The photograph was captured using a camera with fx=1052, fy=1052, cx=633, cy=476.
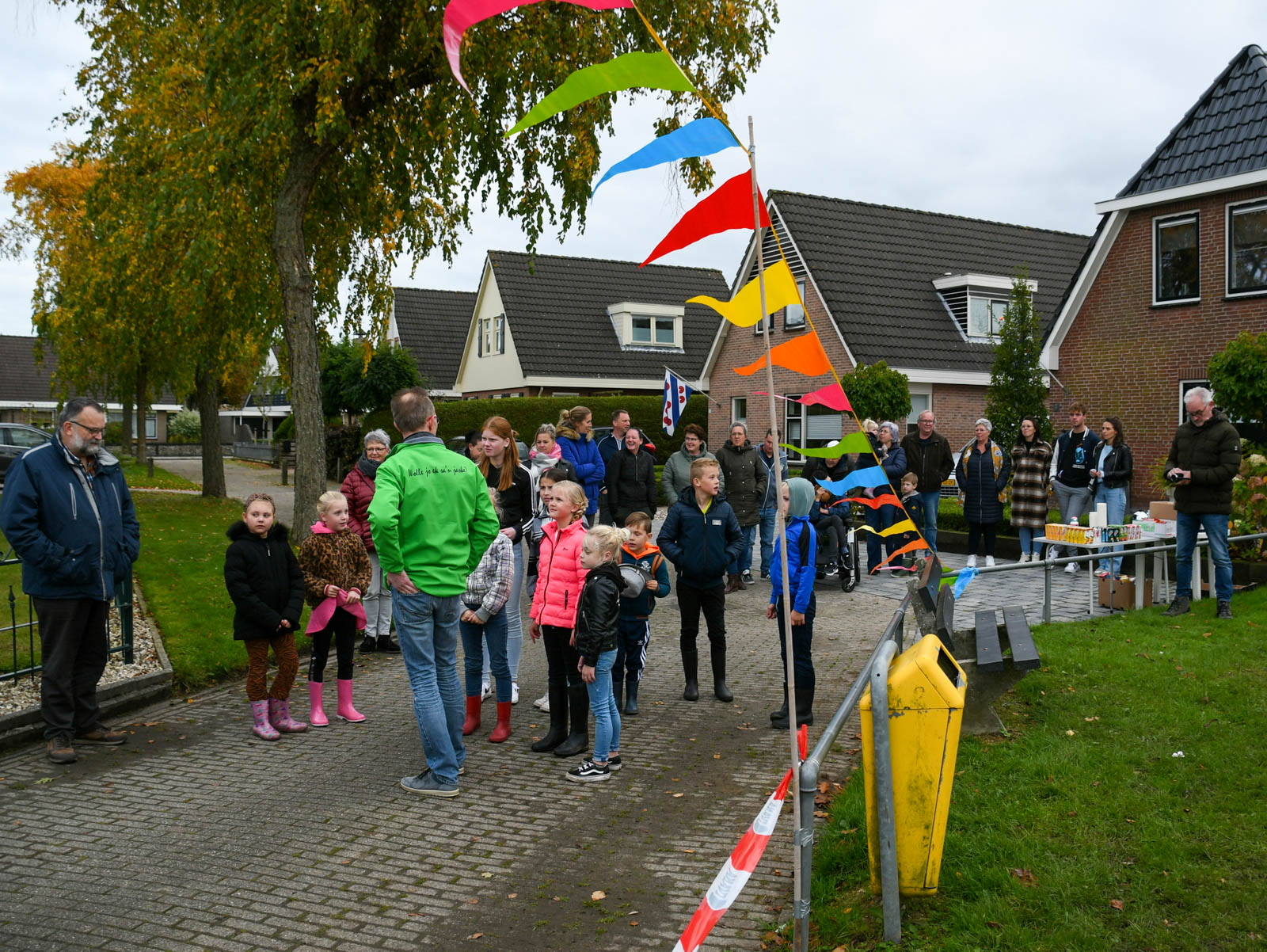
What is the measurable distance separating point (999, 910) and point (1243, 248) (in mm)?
18365

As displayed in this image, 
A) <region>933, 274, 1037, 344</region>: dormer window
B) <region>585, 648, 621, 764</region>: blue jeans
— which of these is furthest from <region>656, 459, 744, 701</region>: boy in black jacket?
<region>933, 274, 1037, 344</region>: dormer window

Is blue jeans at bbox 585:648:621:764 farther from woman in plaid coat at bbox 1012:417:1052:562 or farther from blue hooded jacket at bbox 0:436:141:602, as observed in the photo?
woman in plaid coat at bbox 1012:417:1052:562

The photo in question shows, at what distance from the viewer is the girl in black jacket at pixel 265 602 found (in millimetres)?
6699

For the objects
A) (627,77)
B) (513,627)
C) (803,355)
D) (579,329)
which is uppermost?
(579,329)

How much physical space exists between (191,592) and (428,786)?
676 cm

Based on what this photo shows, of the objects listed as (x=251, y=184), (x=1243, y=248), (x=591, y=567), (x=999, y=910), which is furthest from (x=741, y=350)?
(x=999, y=910)

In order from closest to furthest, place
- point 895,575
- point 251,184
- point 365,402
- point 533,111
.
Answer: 1. point 533,111
2. point 251,184
3. point 895,575
4. point 365,402

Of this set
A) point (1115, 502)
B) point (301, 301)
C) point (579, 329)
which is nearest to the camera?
point (301, 301)

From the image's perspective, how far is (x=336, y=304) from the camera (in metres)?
14.9

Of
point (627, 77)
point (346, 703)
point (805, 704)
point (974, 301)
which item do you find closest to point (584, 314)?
point (974, 301)

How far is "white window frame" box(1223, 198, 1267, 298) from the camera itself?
18.4 m

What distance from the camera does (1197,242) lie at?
19.4 m

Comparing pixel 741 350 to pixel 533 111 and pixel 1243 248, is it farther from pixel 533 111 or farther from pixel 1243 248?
pixel 533 111

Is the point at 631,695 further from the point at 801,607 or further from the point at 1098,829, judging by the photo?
the point at 1098,829
